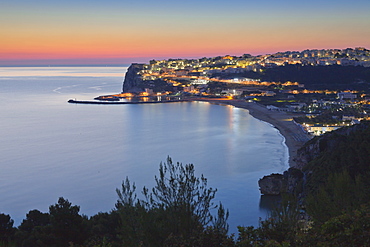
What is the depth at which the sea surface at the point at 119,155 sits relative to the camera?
1080 cm

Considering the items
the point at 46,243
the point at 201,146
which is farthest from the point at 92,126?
the point at 46,243

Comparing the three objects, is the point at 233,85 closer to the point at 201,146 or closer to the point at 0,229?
the point at 201,146

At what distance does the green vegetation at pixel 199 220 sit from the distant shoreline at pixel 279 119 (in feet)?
19.3

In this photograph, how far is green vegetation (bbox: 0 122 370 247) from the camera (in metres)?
3.41

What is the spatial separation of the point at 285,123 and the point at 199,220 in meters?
19.9

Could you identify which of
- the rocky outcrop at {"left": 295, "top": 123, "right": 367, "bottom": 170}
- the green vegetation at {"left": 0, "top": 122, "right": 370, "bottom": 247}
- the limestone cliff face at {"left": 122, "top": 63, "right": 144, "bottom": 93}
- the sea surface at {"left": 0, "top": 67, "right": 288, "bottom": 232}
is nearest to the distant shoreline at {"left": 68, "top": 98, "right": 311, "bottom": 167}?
the sea surface at {"left": 0, "top": 67, "right": 288, "bottom": 232}

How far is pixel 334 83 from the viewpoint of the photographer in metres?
43.7

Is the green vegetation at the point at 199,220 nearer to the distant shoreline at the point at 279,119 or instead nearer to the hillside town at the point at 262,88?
the distant shoreline at the point at 279,119

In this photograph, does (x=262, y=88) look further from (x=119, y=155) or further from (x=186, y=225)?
(x=186, y=225)

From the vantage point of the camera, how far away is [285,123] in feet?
76.5

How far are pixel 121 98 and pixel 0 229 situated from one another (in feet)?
126

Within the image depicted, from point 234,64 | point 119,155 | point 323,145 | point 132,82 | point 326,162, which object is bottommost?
point 119,155

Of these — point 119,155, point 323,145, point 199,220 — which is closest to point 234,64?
point 119,155

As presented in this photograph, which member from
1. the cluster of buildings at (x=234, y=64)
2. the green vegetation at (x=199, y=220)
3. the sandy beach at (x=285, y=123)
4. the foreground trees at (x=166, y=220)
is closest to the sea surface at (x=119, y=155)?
the sandy beach at (x=285, y=123)
